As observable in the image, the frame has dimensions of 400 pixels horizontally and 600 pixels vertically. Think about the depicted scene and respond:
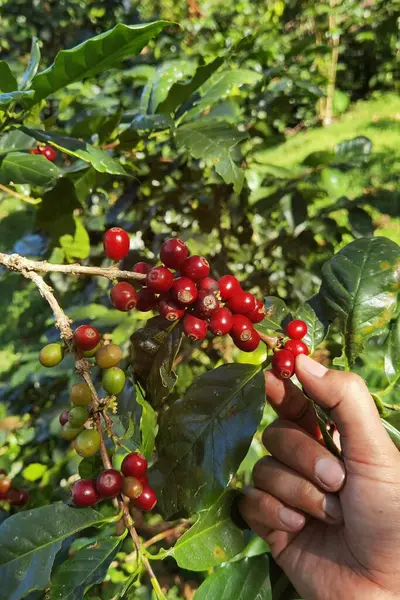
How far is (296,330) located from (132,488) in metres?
0.37

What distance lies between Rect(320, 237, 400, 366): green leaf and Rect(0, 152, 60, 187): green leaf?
0.61m

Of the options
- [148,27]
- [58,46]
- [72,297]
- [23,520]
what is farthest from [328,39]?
[23,520]

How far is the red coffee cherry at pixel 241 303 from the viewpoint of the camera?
0.82 metres

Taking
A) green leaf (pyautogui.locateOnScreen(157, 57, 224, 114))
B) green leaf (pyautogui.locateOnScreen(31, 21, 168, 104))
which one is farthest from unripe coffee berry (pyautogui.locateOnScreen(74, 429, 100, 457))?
green leaf (pyautogui.locateOnScreen(157, 57, 224, 114))

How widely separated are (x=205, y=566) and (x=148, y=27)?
0.93 metres

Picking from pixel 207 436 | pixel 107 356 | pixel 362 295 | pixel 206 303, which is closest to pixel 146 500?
pixel 207 436

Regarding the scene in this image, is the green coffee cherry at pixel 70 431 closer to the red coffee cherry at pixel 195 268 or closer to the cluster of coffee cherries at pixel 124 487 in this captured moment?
the cluster of coffee cherries at pixel 124 487

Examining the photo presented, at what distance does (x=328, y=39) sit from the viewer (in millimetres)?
6051

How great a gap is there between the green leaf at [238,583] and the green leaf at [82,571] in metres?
0.20

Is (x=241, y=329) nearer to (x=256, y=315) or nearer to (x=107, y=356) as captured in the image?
(x=256, y=315)

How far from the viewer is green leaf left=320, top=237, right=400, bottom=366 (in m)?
0.92

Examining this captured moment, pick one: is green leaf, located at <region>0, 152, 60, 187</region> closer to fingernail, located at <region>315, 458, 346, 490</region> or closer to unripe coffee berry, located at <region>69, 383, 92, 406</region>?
unripe coffee berry, located at <region>69, 383, 92, 406</region>

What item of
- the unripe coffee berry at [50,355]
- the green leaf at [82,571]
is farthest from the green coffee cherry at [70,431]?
the green leaf at [82,571]

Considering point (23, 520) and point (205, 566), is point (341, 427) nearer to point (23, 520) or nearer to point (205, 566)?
point (205, 566)
